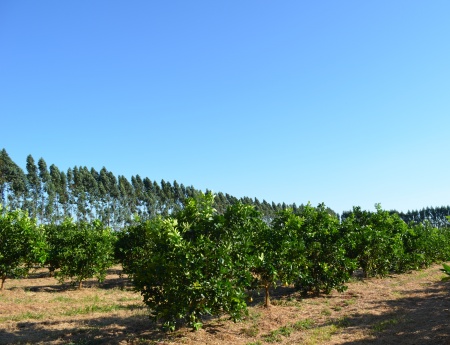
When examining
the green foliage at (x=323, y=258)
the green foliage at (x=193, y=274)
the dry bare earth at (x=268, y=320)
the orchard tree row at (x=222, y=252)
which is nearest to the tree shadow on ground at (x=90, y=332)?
the dry bare earth at (x=268, y=320)

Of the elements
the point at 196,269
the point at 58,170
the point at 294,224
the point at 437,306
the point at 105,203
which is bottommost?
the point at 437,306

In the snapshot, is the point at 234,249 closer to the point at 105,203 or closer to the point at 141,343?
the point at 141,343

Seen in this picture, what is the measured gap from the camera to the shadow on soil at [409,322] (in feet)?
30.2

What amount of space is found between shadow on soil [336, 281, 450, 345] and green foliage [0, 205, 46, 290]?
53.8 feet

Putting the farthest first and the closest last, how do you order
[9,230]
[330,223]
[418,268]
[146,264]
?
[418,268], [9,230], [330,223], [146,264]

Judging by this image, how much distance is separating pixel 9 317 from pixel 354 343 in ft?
40.4

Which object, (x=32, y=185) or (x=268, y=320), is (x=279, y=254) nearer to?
(x=268, y=320)

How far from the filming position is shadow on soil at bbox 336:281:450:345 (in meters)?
9.20

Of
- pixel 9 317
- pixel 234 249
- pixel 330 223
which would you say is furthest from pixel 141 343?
pixel 330 223

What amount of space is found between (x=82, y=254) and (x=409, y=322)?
660 inches

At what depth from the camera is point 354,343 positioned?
362 inches

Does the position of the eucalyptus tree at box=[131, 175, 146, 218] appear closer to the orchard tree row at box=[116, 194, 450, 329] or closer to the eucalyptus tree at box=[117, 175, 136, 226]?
the eucalyptus tree at box=[117, 175, 136, 226]

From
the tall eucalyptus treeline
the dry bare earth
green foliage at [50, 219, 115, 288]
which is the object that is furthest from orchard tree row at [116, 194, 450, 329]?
the tall eucalyptus treeline

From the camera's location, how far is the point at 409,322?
10922 mm
